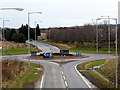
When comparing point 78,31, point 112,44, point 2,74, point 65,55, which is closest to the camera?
point 2,74

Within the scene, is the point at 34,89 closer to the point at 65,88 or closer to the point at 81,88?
the point at 65,88

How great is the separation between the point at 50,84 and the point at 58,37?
78.1 m

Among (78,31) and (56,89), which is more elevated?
(78,31)

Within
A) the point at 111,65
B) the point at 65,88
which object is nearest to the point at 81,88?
the point at 65,88

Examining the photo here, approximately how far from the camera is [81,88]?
21.0 meters

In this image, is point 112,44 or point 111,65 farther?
point 112,44

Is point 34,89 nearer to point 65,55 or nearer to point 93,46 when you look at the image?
point 65,55

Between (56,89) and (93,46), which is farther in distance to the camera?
(93,46)

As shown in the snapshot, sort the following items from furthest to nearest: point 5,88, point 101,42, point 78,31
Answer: point 78,31
point 101,42
point 5,88

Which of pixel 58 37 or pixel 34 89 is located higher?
pixel 58 37

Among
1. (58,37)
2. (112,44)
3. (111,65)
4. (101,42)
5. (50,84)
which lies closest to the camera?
(50,84)

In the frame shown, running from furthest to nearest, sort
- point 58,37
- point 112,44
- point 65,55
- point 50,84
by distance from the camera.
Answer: point 58,37 < point 112,44 < point 65,55 < point 50,84

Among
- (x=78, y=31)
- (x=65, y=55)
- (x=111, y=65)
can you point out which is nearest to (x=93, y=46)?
(x=78, y=31)

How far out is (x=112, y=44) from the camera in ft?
245
